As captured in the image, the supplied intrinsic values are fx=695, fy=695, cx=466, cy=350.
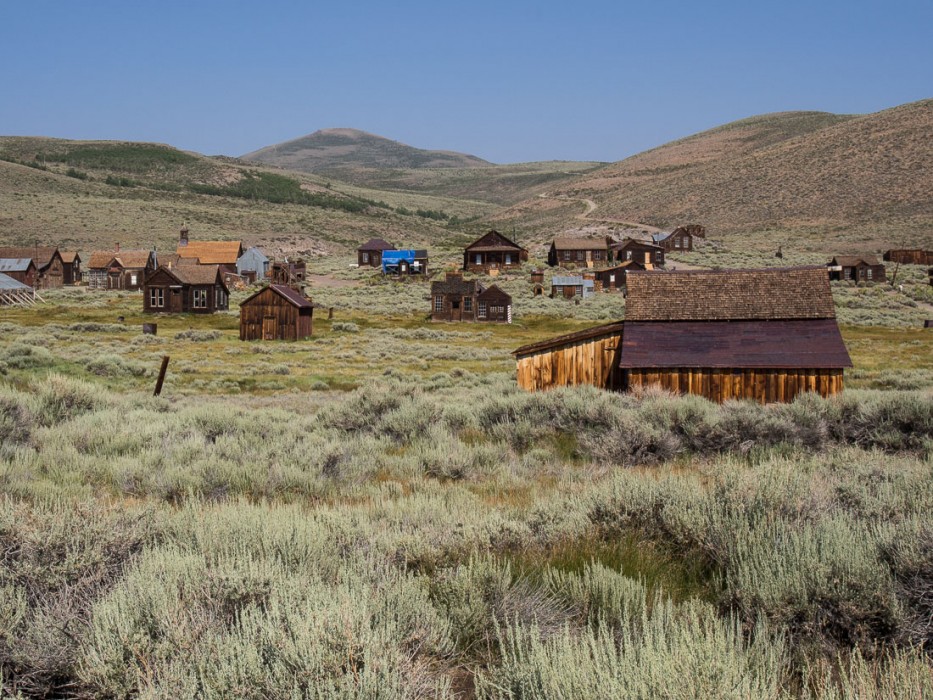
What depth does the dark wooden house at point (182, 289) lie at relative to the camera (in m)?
52.9

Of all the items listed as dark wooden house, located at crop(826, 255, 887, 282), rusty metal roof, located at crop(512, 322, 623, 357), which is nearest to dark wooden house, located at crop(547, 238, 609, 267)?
dark wooden house, located at crop(826, 255, 887, 282)

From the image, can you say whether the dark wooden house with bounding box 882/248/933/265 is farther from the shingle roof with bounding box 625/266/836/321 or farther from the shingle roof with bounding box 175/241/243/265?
the shingle roof with bounding box 175/241/243/265

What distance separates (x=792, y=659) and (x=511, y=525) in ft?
8.16

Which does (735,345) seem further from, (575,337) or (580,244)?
(580,244)

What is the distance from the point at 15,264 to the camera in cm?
6606

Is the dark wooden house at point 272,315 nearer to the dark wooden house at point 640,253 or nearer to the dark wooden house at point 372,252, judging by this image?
the dark wooden house at point 640,253

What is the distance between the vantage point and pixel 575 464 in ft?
34.6

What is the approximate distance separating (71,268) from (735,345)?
75280mm

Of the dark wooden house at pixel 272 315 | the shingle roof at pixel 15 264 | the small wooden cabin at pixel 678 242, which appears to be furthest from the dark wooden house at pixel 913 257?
the shingle roof at pixel 15 264

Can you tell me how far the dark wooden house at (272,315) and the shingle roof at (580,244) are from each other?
46.1 m

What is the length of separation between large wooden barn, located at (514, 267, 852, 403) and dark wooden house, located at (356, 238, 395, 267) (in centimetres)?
6832

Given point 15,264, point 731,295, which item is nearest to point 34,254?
point 15,264

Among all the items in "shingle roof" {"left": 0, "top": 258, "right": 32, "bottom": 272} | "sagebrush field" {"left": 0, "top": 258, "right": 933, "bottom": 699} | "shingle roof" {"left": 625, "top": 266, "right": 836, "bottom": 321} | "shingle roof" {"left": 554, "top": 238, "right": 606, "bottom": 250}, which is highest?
"shingle roof" {"left": 554, "top": 238, "right": 606, "bottom": 250}

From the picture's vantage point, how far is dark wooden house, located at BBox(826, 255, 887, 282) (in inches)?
2660
